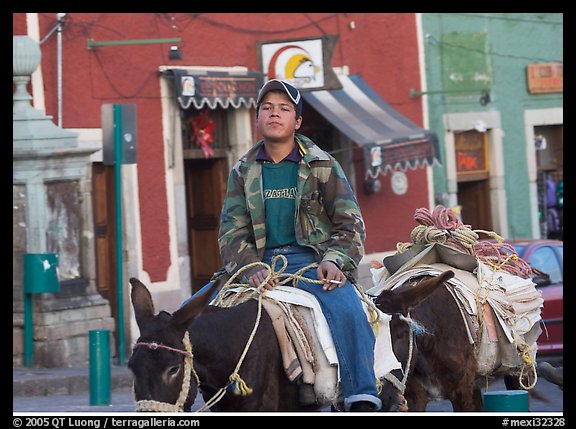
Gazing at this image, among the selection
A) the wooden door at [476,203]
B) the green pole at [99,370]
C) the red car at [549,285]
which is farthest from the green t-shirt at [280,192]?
the wooden door at [476,203]

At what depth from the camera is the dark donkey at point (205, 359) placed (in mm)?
6012

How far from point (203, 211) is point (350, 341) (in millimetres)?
14143

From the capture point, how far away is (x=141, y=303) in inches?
247

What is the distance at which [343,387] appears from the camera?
22.5ft

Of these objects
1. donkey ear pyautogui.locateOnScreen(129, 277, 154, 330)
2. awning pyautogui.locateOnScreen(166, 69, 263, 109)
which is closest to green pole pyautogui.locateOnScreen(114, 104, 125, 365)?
awning pyautogui.locateOnScreen(166, 69, 263, 109)

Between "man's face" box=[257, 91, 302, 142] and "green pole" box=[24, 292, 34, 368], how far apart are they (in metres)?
9.42

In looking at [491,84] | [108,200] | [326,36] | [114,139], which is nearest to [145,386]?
[114,139]

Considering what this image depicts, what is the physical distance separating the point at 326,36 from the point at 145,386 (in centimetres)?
1539

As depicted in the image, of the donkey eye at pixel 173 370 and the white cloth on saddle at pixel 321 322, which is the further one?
the white cloth on saddle at pixel 321 322

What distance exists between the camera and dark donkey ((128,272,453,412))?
19.7ft

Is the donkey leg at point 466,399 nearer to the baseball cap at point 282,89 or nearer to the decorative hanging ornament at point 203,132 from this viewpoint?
the baseball cap at point 282,89

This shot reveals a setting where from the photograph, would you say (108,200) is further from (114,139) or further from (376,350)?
(376,350)
